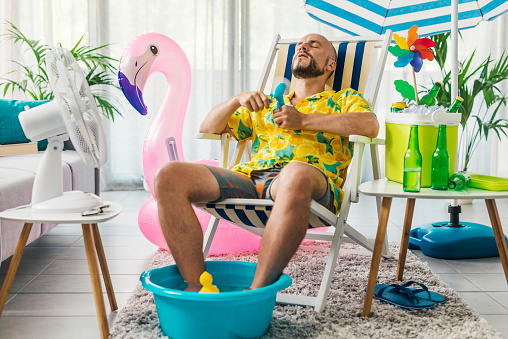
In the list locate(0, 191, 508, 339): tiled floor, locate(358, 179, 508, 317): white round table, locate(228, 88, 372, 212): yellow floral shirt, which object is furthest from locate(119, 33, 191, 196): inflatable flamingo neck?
locate(358, 179, 508, 317): white round table

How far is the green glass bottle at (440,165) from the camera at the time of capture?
5.97 ft

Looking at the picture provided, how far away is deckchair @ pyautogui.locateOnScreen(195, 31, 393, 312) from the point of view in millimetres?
1826

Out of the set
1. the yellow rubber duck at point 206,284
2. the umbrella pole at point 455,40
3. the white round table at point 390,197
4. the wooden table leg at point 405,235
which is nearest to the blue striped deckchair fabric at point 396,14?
the umbrella pole at point 455,40

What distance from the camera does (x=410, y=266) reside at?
2.35 meters

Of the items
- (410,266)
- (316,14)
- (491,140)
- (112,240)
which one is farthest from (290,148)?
(491,140)

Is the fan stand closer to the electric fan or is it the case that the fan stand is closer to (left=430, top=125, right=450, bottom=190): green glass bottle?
the electric fan

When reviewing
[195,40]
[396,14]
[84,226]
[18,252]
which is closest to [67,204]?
[84,226]

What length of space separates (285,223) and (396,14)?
163 centimetres

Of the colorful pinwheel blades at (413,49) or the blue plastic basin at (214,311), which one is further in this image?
the colorful pinwheel blades at (413,49)

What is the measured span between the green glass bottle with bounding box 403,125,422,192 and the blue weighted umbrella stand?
859mm

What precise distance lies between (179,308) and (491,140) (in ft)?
13.1

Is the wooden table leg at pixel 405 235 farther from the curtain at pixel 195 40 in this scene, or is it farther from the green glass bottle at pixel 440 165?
the curtain at pixel 195 40

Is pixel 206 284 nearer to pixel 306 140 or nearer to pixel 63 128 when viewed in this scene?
pixel 63 128

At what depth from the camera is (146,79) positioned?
274 centimetres
